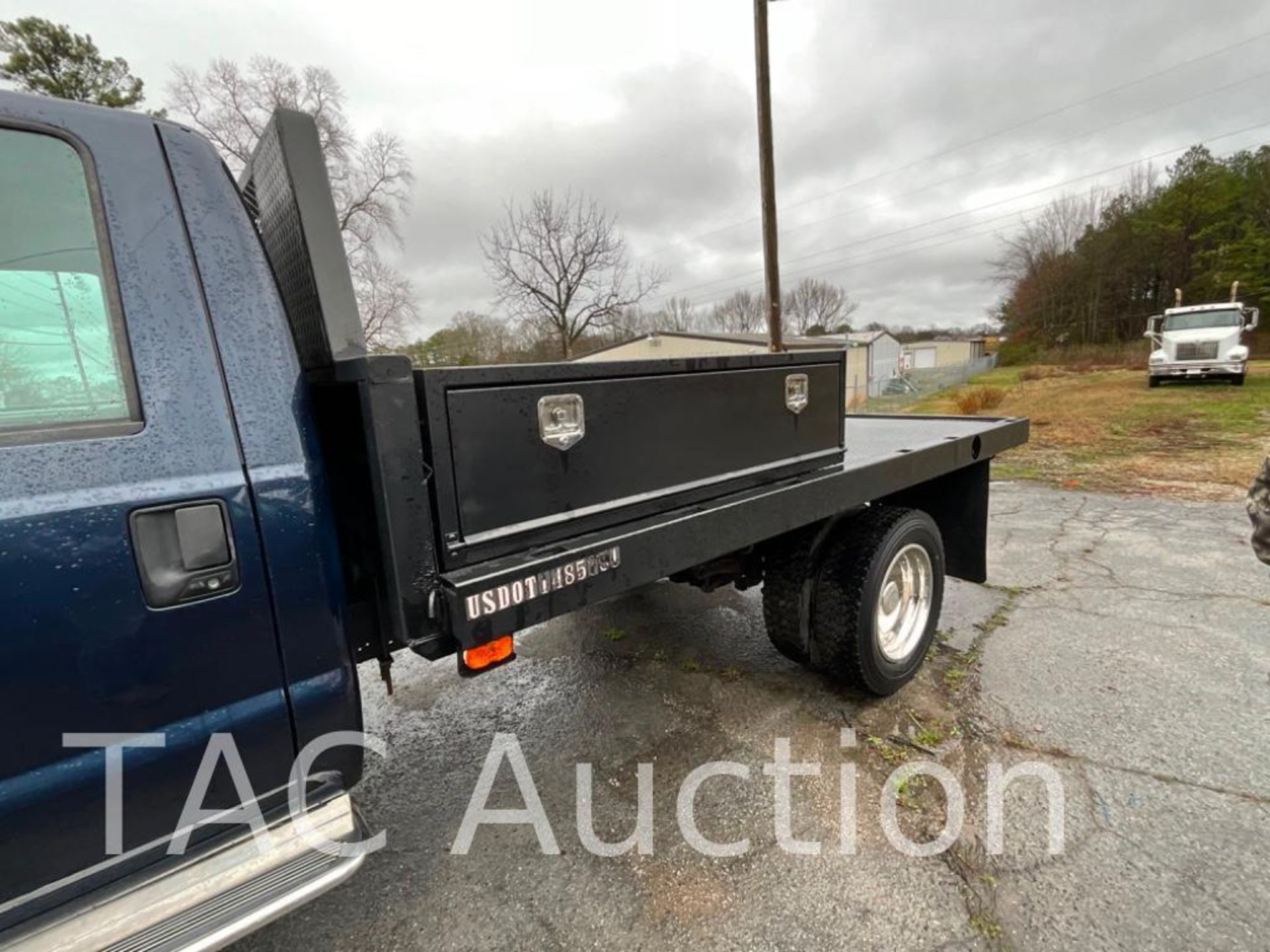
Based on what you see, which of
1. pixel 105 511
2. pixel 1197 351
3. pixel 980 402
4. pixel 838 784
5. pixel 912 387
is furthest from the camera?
pixel 912 387

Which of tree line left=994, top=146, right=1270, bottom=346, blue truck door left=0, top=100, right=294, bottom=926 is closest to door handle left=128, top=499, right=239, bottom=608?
blue truck door left=0, top=100, right=294, bottom=926

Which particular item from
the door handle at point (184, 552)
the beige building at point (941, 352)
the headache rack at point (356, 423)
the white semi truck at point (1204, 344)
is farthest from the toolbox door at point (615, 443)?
the beige building at point (941, 352)

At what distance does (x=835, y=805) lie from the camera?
7.09 ft

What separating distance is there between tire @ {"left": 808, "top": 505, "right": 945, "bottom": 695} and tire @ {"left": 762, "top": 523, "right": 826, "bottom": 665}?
5 cm

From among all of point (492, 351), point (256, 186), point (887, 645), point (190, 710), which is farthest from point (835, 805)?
point (492, 351)

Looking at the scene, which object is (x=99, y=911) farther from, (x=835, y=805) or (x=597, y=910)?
(x=835, y=805)

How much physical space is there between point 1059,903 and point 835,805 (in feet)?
2.19

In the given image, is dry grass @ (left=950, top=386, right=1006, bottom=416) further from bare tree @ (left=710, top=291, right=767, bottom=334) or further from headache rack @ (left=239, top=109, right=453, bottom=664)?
bare tree @ (left=710, top=291, right=767, bottom=334)

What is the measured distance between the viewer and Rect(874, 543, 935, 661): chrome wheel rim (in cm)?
284

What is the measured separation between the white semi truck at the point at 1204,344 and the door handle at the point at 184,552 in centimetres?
2277

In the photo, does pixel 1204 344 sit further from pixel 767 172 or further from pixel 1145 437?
pixel 767 172

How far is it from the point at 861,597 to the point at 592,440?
5.02 feet

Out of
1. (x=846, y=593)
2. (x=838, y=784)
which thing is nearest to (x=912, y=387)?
(x=846, y=593)

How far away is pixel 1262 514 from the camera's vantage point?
1.89 metres
